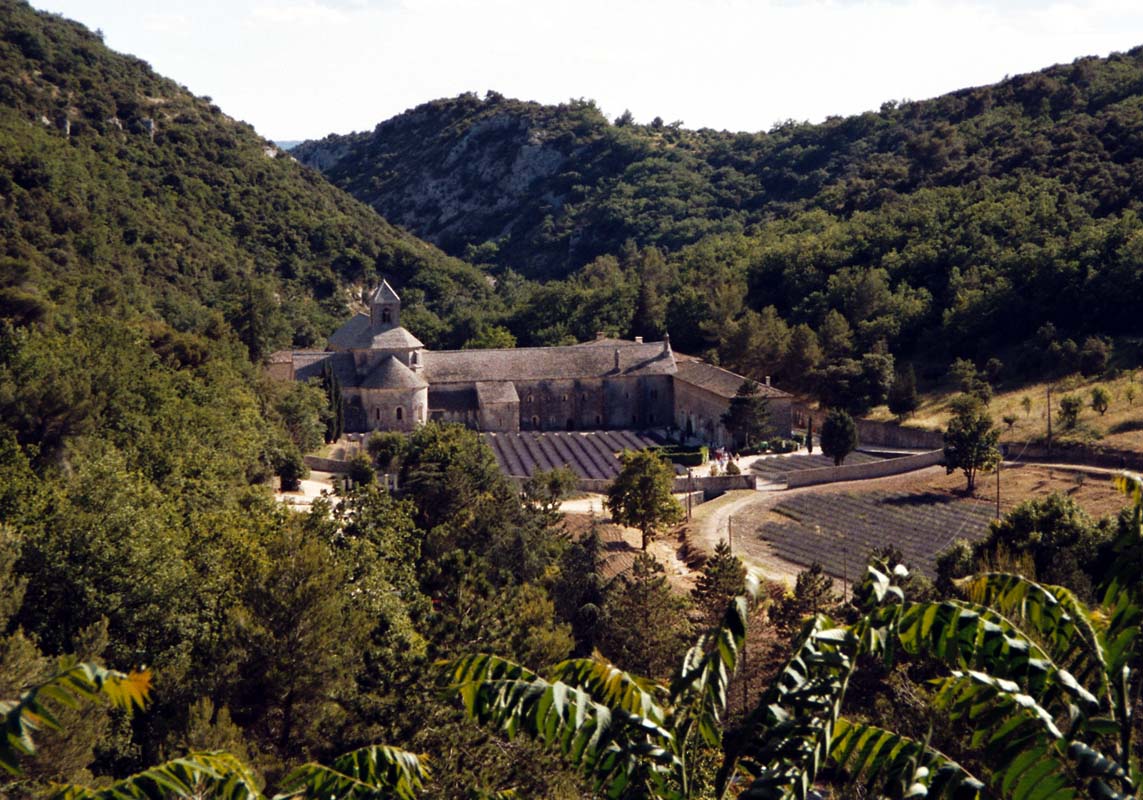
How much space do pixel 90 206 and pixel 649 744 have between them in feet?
257

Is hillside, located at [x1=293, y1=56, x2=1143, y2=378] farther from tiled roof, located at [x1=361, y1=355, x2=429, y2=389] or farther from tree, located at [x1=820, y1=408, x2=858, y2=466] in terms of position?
tiled roof, located at [x1=361, y1=355, x2=429, y2=389]

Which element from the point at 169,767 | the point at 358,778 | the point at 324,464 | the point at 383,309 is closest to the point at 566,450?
the point at 324,464

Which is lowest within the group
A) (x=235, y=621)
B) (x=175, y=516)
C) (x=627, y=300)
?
(x=235, y=621)

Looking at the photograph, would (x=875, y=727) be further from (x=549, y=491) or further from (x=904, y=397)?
(x=904, y=397)

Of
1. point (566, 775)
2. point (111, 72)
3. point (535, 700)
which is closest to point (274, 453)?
point (566, 775)

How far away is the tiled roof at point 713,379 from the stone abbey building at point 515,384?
0.08 m

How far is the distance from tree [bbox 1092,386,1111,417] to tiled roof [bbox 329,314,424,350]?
38038mm

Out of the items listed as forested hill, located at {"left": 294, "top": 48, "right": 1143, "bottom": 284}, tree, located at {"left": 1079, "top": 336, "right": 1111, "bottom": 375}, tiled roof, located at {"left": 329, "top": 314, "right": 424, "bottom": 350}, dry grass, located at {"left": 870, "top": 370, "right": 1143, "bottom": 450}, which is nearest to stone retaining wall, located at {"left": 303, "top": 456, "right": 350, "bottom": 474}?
tiled roof, located at {"left": 329, "top": 314, "right": 424, "bottom": 350}

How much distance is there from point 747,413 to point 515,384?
1665 centimetres

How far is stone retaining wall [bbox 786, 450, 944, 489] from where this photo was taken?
185ft

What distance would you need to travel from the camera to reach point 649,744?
821 cm

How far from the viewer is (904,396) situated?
2501 inches

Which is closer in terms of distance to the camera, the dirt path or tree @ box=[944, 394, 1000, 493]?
the dirt path

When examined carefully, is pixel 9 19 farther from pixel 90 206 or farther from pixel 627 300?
pixel 627 300
